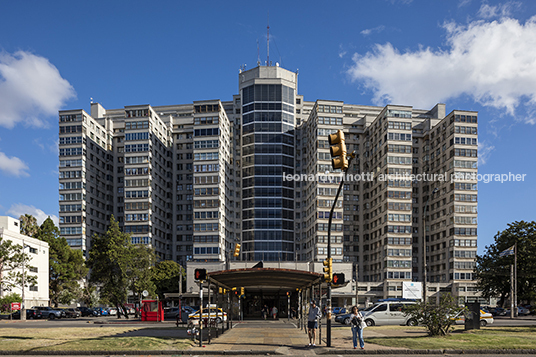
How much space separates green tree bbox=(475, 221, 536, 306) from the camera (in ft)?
226

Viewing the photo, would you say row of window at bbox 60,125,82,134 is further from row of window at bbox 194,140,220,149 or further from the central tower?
the central tower

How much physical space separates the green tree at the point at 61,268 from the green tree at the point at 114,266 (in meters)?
23.0

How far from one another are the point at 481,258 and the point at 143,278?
50.1 meters

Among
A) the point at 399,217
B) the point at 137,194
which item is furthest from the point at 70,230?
the point at 399,217

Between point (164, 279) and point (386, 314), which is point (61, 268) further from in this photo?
point (386, 314)

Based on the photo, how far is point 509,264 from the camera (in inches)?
2783

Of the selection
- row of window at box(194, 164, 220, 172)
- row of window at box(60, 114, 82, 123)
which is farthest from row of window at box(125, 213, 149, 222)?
row of window at box(60, 114, 82, 123)

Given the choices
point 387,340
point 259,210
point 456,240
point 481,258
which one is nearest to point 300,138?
point 259,210

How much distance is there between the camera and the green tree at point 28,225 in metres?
84.1

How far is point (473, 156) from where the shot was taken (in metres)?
103

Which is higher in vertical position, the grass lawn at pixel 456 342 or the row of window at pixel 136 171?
the row of window at pixel 136 171

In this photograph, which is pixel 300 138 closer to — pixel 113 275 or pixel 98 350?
pixel 113 275

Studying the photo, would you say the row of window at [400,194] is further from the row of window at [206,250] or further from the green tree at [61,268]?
the green tree at [61,268]

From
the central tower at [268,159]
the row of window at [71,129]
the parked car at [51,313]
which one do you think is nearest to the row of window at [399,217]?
the central tower at [268,159]
